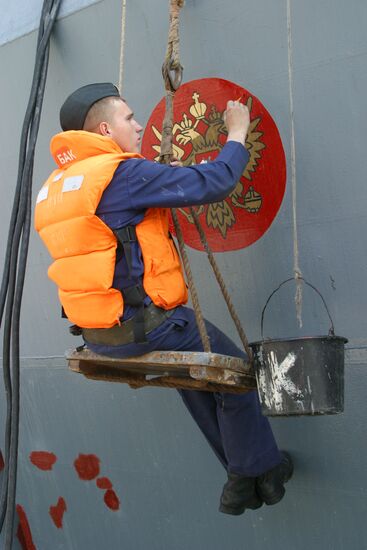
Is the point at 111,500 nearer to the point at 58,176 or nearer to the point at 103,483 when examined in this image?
the point at 103,483

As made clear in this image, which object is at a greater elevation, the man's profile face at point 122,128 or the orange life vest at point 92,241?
the man's profile face at point 122,128

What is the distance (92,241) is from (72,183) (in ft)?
0.63

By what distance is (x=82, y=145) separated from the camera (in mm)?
2684

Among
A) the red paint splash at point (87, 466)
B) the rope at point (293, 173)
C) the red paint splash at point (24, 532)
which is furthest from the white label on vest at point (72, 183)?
the red paint splash at point (24, 532)

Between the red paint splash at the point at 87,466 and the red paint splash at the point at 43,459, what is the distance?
164 millimetres

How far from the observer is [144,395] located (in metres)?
3.59

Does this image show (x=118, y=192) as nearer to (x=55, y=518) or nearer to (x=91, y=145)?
(x=91, y=145)

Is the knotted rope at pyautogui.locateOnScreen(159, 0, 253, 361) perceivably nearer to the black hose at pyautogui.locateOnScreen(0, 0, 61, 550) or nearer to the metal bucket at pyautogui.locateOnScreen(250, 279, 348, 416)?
the metal bucket at pyautogui.locateOnScreen(250, 279, 348, 416)

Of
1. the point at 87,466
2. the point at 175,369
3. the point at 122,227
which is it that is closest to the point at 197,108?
the point at 122,227

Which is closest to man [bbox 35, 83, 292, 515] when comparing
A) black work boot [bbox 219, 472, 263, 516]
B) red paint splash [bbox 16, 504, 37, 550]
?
black work boot [bbox 219, 472, 263, 516]

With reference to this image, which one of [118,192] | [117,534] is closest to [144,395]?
[117,534]

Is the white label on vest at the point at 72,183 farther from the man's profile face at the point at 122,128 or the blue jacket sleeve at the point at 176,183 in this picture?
the man's profile face at the point at 122,128

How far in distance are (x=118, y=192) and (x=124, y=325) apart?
41 centimetres

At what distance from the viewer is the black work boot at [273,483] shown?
117 inches
